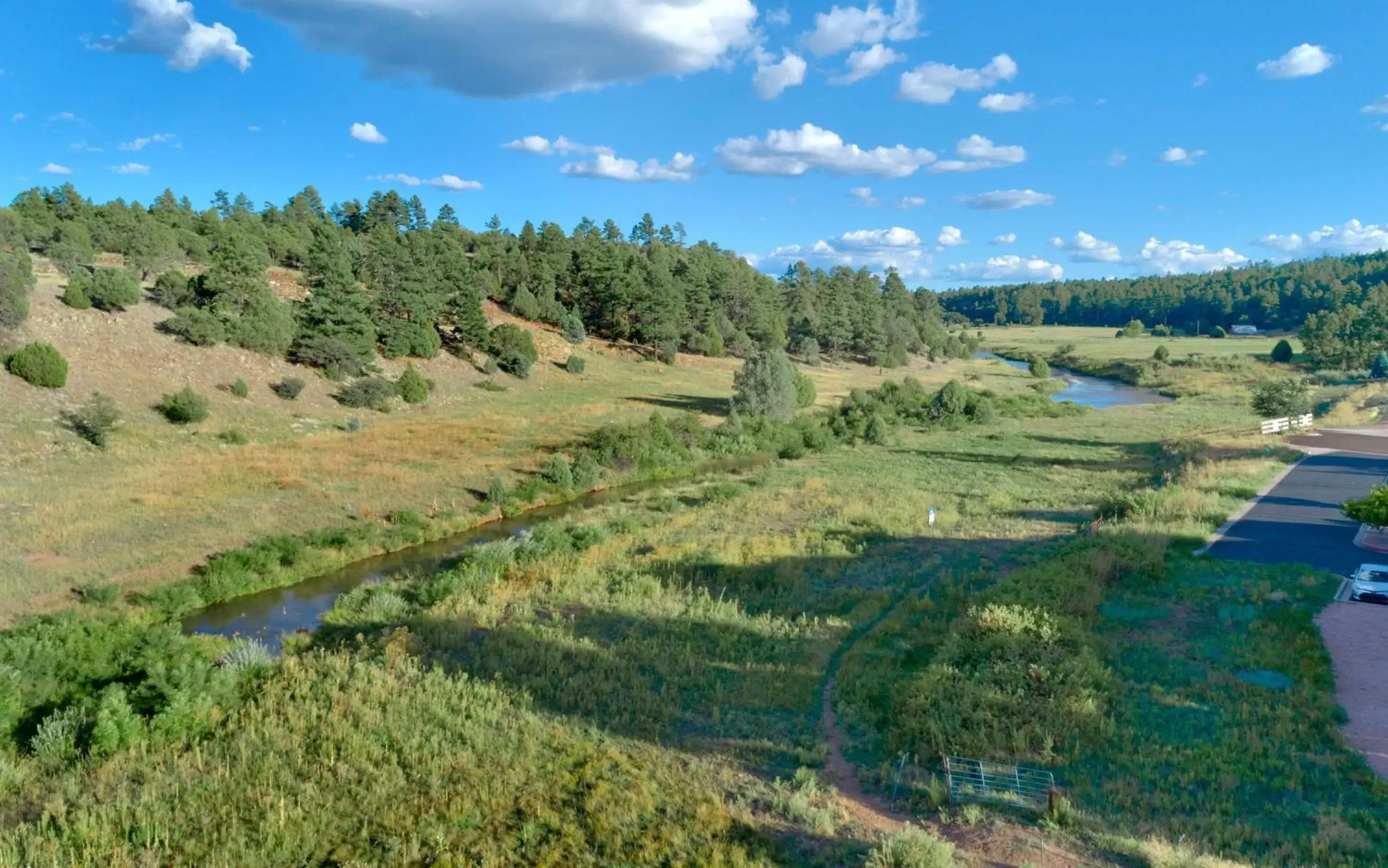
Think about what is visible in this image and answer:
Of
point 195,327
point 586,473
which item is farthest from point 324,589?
point 195,327

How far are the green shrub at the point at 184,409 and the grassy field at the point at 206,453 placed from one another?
0.60m

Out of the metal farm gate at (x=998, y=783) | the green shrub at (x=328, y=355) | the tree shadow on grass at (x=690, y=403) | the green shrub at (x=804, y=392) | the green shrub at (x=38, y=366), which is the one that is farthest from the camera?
the green shrub at (x=804, y=392)

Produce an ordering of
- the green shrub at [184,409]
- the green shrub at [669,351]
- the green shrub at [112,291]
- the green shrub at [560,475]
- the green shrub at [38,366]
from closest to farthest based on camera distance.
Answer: the green shrub at [560,475] < the green shrub at [38,366] < the green shrub at [184,409] < the green shrub at [112,291] < the green shrub at [669,351]

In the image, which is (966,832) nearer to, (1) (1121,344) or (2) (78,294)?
(2) (78,294)

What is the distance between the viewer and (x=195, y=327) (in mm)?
45281

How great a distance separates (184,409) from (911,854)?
3882 centimetres

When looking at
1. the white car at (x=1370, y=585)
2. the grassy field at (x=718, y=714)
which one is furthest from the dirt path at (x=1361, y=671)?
the grassy field at (x=718, y=714)

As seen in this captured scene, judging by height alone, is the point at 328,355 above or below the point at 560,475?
above

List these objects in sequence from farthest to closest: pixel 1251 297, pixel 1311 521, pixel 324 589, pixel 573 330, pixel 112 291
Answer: pixel 1251 297, pixel 573 330, pixel 112 291, pixel 1311 521, pixel 324 589

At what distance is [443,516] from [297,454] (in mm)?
10210

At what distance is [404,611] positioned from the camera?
19812 mm

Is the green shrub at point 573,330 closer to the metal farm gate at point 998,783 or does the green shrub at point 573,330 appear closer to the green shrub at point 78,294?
the green shrub at point 78,294

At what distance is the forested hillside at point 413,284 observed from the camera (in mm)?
49875

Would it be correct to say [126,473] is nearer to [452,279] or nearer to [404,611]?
[404,611]
